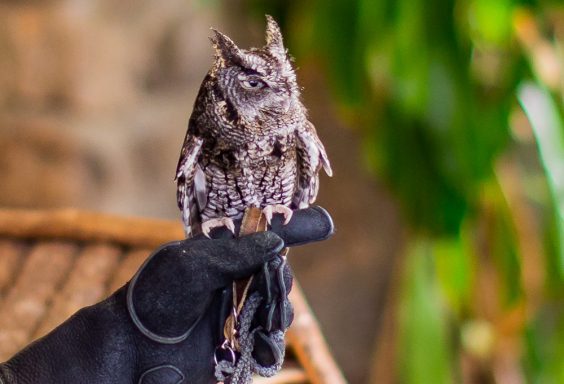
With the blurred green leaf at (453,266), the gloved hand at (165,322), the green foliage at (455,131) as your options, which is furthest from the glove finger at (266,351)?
the blurred green leaf at (453,266)

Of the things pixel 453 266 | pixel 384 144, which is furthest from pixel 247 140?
pixel 453 266

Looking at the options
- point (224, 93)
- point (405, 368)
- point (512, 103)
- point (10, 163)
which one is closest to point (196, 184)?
point (224, 93)

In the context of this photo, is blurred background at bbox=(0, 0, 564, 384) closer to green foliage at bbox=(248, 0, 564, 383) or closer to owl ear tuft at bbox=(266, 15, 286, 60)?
green foliage at bbox=(248, 0, 564, 383)

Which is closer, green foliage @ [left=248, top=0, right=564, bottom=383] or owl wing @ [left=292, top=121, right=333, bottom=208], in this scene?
owl wing @ [left=292, top=121, right=333, bottom=208]

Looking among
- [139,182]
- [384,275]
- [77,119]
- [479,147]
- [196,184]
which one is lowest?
[384,275]

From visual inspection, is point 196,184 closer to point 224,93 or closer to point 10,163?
point 224,93

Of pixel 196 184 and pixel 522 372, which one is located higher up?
pixel 196 184

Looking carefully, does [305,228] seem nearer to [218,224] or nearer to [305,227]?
[305,227]

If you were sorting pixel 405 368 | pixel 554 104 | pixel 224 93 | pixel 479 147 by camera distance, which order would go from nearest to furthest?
pixel 224 93 < pixel 479 147 < pixel 554 104 < pixel 405 368

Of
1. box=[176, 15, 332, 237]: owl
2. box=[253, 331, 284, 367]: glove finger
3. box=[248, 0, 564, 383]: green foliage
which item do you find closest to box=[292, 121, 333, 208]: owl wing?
box=[176, 15, 332, 237]: owl
